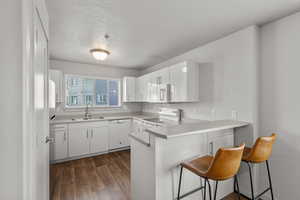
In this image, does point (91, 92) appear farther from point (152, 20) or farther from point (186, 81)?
point (152, 20)

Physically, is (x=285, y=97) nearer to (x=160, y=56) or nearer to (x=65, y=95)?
(x=160, y=56)

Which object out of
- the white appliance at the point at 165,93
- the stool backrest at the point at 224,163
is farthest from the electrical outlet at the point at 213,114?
the stool backrest at the point at 224,163

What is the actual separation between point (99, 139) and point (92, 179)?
1193mm

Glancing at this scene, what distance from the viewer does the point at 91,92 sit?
4152 mm

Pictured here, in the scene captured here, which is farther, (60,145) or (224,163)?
(60,145)

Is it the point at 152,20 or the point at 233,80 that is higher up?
the point at 152,20

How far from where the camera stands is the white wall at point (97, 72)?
3.66 m

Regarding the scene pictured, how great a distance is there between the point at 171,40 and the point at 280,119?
195 cm

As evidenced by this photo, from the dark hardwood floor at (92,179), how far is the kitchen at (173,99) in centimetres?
2

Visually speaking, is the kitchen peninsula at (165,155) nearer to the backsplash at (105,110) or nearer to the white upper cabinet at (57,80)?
the white upper cabinet at (57,80)

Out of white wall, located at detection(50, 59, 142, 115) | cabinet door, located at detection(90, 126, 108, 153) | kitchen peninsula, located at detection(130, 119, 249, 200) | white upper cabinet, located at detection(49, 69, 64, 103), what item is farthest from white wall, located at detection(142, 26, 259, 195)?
white upper cabinet, located at detection(49, 69, 64, 103)

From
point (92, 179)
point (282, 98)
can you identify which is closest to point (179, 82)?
point (282, 98)

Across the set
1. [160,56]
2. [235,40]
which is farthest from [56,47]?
[235,40]

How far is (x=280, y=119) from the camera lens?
1.78m
